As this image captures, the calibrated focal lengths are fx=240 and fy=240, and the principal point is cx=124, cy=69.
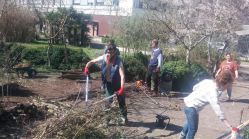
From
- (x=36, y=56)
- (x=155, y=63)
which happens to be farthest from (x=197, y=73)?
(x=36, y=56)

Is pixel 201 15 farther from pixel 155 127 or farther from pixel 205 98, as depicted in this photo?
pixel 205 98

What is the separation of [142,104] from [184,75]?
2660 mm

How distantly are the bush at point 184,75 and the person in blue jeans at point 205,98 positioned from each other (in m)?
4.47

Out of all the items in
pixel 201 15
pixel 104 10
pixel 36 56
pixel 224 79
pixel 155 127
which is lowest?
pixel 155 127

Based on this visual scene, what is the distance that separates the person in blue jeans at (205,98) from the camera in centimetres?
378

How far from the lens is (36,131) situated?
3.93 m

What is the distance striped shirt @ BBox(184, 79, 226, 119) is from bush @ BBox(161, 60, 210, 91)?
4.54 metres

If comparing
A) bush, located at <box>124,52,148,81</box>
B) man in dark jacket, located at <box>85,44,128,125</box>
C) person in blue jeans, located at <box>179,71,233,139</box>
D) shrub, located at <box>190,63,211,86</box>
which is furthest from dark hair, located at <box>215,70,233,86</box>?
bush, located at <box>124,52,148,81</box>

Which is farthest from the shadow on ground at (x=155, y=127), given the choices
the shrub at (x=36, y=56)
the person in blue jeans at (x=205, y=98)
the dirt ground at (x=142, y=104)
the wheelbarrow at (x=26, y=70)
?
the shrub at (x=36, y=56)

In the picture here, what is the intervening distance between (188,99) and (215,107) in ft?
1.77

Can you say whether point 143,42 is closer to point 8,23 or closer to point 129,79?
point 129,79

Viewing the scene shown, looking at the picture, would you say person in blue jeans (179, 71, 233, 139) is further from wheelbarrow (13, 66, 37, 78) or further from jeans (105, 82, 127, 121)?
wheelbarrow (13, 66, 37, 78)

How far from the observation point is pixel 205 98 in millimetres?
3963

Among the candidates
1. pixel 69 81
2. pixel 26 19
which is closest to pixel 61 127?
pixel 69 81
